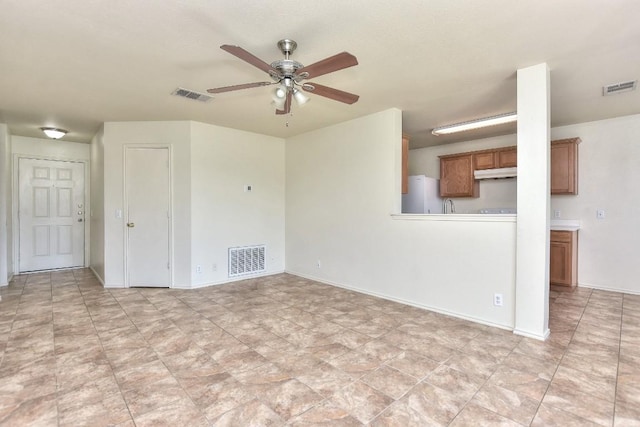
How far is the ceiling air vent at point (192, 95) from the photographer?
3.39 meters

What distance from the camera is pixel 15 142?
5418 millimetres

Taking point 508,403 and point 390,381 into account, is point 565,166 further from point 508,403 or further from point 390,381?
point 390,381

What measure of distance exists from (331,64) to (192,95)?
2.09 meters

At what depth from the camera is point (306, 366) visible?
2340 millimetres

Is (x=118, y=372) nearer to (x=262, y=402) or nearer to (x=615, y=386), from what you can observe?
(x=262, y=402)

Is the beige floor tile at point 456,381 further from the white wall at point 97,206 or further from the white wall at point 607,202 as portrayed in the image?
the white wall at point 97,206

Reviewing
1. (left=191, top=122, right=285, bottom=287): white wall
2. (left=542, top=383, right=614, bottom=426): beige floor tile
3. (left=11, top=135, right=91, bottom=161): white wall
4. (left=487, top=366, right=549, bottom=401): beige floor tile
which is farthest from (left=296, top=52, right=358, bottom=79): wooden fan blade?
(left=11, top=135, right=91, bottom=161): white wall

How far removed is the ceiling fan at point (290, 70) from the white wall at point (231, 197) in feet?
7.67

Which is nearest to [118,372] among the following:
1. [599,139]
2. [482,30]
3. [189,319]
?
[189,319]

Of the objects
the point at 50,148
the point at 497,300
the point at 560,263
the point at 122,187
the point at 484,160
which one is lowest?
the point at 497,300

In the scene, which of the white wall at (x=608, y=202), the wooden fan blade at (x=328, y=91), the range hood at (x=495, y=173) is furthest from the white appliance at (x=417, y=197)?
the wooden fan blade at (x=328, y=91)

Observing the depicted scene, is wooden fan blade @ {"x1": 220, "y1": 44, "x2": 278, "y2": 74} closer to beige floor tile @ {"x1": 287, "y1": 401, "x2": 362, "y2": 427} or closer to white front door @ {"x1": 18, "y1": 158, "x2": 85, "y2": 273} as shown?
beige floor tile @ {"x1": 287, "y1": 401, "x2": 362, "y2": 427}

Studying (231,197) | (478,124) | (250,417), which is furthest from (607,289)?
(231,197)

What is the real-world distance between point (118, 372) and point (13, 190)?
16.9ft
